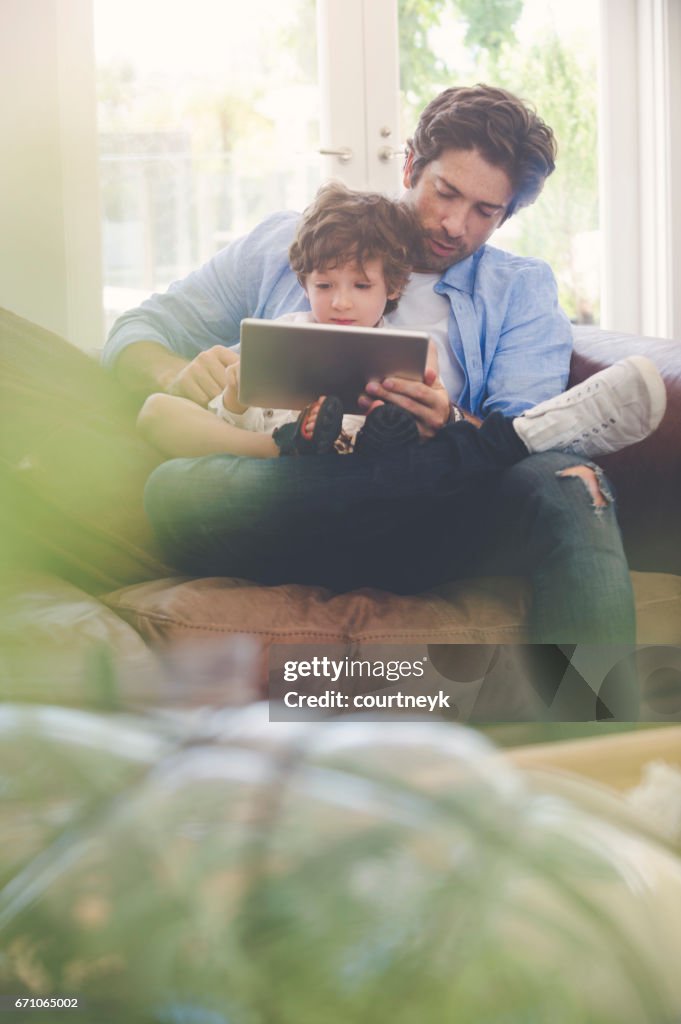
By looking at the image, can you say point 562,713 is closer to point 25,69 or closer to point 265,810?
point 265,810

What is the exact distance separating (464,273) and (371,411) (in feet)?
0.63

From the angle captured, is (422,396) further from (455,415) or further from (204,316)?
(204,316)

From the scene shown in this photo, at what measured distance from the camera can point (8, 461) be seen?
3.33 ft

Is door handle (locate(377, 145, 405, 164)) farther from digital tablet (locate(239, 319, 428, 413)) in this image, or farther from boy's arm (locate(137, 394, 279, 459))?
boy's arm (locate(137, 394, 279, 459))

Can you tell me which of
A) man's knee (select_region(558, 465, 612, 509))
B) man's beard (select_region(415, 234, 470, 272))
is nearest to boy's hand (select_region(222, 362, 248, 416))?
man's beard (select_region(415, 234, 470, 272))

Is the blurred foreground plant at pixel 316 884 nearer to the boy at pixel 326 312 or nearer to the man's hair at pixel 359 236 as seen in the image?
the boy at pixel 326 312

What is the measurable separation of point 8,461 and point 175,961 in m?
0.58

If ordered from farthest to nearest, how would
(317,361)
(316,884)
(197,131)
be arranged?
(197,131), (317,361), (316,884)

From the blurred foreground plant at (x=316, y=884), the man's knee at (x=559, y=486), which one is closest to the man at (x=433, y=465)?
the man's knee at (x=559, y=486)

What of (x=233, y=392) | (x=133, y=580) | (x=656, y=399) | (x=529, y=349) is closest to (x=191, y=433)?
(x=233, y=392)

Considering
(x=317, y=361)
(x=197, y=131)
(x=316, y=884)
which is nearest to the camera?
(x=316, y=884)

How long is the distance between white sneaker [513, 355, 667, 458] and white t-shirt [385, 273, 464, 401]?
0.26 feet

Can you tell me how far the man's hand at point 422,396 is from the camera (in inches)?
38.6

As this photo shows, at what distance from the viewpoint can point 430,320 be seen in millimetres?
1017
